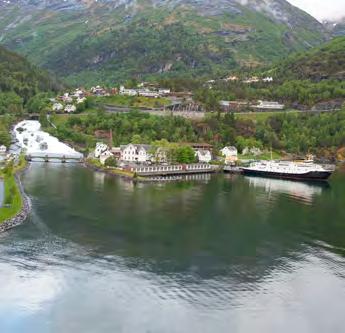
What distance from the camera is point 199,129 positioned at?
90.1m

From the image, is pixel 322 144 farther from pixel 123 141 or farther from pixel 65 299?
pixel 65 299

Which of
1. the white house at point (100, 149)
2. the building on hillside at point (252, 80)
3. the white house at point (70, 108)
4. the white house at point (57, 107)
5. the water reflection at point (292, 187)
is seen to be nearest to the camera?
the water reflection at point (292, 187)

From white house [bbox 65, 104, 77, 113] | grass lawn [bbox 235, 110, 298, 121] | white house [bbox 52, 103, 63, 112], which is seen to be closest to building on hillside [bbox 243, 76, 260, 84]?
grass lawn [bbox 235, 110, 298, 121]

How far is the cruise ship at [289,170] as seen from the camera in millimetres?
71250

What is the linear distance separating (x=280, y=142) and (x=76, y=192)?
4847 cm

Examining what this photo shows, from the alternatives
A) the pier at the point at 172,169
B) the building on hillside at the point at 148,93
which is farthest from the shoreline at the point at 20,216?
the building on hillside at the point at 148,93

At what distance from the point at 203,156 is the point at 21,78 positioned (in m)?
65.8

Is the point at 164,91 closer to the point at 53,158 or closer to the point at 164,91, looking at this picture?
the point at 164,91

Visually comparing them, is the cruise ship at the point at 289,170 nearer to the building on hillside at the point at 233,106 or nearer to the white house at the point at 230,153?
the white house at the point at 230,153

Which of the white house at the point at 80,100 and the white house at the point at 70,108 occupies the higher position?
the white house at the point at 80,100

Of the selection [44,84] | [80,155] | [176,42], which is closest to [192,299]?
[80,155]

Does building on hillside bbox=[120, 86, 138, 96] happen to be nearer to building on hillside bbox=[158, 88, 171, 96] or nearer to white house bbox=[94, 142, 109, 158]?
building on hillside bbox=[158, 88, 171, 96]

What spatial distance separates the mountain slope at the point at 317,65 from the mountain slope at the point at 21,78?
55.3 metres

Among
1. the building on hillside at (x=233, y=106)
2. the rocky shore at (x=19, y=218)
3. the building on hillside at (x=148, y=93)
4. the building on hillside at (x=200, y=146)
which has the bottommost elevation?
the rocky shore at (x=19, y=218)
